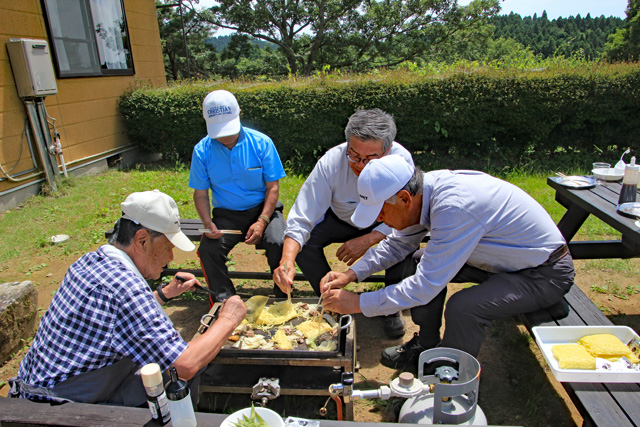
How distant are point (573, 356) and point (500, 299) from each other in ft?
1.47

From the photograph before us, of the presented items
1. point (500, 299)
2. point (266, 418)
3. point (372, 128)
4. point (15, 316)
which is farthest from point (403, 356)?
point (15, 316)

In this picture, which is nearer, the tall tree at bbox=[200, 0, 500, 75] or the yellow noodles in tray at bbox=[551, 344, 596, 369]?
the yellow noodles in tray at bbox=[551, 344, 596, 369]

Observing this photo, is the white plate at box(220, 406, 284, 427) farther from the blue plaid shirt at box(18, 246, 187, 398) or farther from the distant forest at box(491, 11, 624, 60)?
the distant forest at box(491, 11, 624, 60)

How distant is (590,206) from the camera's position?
3051 mm

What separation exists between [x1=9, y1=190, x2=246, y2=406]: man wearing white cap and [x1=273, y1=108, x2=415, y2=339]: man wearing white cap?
3.98 ft

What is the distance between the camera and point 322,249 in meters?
3.38

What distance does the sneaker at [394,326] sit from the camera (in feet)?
10.8

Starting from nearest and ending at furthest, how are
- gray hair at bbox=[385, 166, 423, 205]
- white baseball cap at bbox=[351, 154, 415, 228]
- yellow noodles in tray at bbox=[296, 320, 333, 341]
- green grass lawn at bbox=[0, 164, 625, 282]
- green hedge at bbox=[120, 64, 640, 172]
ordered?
1. white baseball cap at bbox=[351, 154, 415, 228]
2. gray hair at bbox=[385, 166, 423, 205]
3. yellow noodles in tray at bbox=[296, 320, 333, 341]
4. green grass lawn at bbox=[0, 164, 625, 282]
5. green hedge at bbox=[120, 64, 640, 172]

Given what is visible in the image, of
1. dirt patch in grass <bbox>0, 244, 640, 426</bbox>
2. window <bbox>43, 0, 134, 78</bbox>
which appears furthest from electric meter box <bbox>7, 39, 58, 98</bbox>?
dirt patch in grass <bbox>0, 244, 640, 426</bbox>

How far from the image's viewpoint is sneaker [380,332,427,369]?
2.95 m

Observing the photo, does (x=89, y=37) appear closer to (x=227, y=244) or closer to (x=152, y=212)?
(x=227, y=244)

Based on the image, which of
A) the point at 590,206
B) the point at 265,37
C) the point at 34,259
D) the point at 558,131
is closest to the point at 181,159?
the point at 34,259

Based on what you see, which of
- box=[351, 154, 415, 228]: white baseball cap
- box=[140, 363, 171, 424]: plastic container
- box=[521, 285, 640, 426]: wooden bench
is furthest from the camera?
box=[351, 154, 415, 228]: white baseball cap

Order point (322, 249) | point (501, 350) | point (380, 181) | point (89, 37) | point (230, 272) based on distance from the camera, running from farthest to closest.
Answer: point (89, 37) < point (230, 272) < point (322, 249) < point (501, 350) < point (380, 181)
